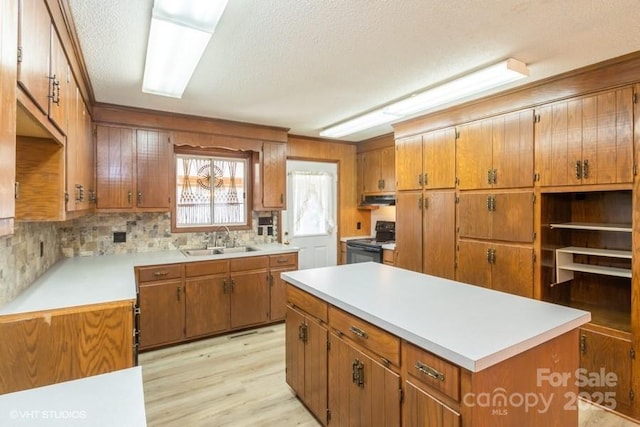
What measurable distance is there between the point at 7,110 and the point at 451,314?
1804mm

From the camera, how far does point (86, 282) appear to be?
2.32 meters

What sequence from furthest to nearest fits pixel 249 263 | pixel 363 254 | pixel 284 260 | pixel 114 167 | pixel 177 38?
pixel 363 254 → pixel 284 260 → pixel 249 263 → pixel 114 167 → pixel 177 38

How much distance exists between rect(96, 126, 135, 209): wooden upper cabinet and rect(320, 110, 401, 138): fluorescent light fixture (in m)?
2.23

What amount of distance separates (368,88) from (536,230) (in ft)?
6.05

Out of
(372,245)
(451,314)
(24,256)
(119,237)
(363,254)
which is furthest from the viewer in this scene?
(363,254)

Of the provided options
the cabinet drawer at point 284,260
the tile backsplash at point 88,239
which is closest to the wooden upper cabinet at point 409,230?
the cabinet drawer at point 284,260

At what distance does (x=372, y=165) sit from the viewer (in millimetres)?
5020

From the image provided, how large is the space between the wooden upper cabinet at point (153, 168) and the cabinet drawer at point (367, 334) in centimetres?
254

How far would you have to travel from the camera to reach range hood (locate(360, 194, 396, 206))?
4683mm

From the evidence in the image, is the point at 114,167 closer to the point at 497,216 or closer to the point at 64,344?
the point at 64,344

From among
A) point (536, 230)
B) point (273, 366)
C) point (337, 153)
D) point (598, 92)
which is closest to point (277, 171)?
point (337, 153)

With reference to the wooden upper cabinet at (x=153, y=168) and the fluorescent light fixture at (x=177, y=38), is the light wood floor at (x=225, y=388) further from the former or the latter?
the fluorescent light fixture at (x=177, y=38)

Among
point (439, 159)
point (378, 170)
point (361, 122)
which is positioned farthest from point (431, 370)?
point (378, 170)

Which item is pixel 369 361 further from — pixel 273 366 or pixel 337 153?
pixel 337 153
